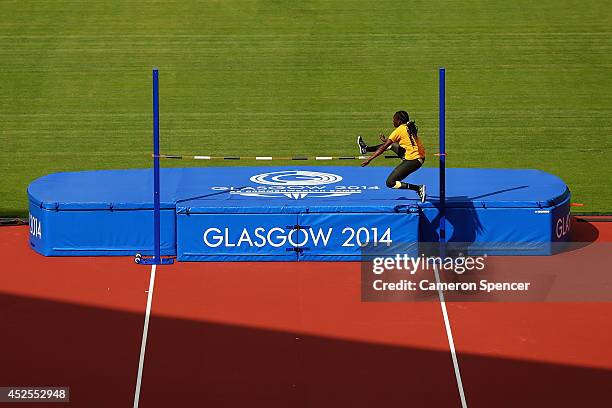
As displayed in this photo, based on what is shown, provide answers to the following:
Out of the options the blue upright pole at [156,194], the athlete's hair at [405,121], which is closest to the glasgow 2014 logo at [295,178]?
the blue upright pole at [156,194]

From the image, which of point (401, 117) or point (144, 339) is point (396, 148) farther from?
point (144, 339)

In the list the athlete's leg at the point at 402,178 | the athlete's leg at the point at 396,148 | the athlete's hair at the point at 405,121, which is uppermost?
the athlete's hair at the point at 405,121

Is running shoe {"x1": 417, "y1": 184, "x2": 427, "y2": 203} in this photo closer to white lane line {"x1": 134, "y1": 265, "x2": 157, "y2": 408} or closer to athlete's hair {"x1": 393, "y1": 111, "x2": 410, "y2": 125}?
athlete's hair {"x1": 393, "y1": 111, "x2": 410, "y2": 125}

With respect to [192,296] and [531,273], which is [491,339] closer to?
[531,273]

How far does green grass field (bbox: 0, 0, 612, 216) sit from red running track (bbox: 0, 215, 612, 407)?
6214 mm

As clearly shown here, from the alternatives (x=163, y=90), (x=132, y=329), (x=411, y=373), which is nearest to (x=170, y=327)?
(x=132, y=329)

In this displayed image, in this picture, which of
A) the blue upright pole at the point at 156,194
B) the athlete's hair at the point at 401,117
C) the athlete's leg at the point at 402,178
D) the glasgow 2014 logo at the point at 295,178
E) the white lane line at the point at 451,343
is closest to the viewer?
the white lane line at the point at 451,343

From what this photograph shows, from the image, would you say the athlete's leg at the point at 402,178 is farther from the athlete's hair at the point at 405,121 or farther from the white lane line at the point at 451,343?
the white lane line at the point at 451,343

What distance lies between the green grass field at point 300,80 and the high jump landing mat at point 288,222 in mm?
4290

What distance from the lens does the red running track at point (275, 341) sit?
11820 mm

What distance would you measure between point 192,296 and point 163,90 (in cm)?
1152

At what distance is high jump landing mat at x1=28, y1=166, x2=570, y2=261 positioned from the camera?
15.9 meters

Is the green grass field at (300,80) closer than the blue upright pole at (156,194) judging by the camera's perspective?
No

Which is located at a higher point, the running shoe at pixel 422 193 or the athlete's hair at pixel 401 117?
the athlete's hair at pixel 401 117
